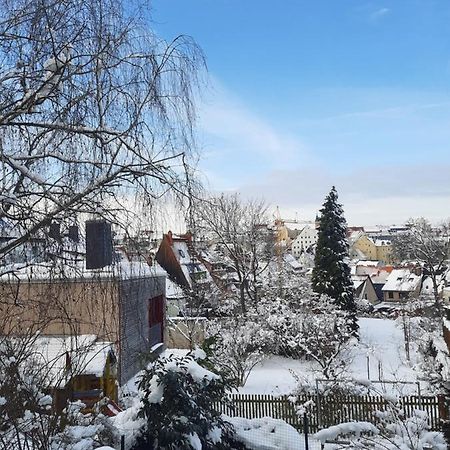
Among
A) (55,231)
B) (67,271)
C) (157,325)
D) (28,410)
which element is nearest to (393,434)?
(28,410)

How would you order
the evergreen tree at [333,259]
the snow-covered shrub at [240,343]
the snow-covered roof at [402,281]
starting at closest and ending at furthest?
the snow-covered shrub at [240,343] < the evergreen tree at [333,259] < the snow-covered roof at [402,281]

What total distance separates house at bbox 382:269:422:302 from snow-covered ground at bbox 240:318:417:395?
16.5 m

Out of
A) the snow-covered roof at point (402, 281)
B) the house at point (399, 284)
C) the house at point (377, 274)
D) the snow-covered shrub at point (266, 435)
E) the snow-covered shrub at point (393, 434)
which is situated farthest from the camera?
the house at point (377, 274)

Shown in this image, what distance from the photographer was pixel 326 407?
1259 centimetres

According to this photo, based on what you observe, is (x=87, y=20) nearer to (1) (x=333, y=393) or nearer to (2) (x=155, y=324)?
Answer: (1) (x=333, y=393)

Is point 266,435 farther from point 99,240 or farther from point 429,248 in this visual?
point 429,248

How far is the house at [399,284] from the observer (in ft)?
135

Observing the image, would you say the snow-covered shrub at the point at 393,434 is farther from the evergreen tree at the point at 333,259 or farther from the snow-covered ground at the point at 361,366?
the evergreen tree at the point at 333,259

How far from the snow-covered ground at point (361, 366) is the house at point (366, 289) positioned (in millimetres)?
19298

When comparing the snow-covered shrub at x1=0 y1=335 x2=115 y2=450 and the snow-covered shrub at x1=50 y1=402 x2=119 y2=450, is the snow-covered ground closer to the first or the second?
the snow-covered shrub at x1=50 y1=402 x2=119 y2=450

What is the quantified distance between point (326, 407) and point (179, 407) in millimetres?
7566

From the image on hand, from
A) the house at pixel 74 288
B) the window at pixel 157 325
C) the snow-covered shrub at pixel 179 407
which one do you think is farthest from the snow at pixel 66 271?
the window at pixel 157 325

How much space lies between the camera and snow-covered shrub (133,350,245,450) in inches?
234

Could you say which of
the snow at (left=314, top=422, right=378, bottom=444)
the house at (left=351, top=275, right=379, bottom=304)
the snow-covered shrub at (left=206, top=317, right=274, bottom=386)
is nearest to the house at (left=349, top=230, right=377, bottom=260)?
the house at (left=351, top=275, right=379, bottom=304)
